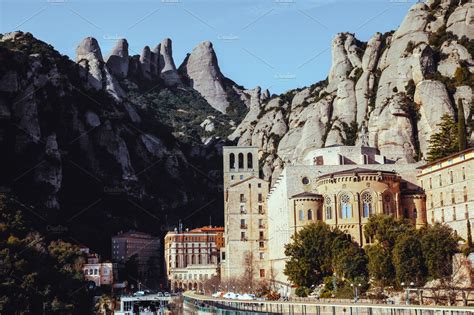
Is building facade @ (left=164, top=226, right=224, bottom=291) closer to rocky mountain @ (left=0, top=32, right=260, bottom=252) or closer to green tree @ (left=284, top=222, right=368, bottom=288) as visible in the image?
rocky mountain @ (left=0, top=32, right=260, bottom=252)

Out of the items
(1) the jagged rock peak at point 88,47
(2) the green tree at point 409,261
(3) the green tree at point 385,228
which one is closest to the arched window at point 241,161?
(3) the green tree at point 385,228

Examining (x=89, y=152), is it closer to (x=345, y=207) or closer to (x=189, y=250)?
(x=189, y=250)

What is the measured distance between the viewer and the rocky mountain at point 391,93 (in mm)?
100125

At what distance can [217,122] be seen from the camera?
632 ft

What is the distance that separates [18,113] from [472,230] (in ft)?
236

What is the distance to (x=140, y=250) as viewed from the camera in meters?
133

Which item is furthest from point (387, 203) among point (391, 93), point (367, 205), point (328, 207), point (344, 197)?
point (391, 93)

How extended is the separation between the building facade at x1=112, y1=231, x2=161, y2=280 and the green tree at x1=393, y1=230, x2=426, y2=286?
72.0 metres

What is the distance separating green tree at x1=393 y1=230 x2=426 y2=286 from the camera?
198ft

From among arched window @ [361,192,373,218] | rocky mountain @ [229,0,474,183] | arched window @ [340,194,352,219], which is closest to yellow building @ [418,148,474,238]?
arched window @ [361,192,373,218]

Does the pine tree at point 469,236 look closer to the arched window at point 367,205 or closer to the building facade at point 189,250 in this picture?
the arched window at point 367,205

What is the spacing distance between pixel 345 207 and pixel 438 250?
1376cm

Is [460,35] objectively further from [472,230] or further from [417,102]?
[472,230]

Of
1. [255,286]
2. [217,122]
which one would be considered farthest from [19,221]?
[217,122]
